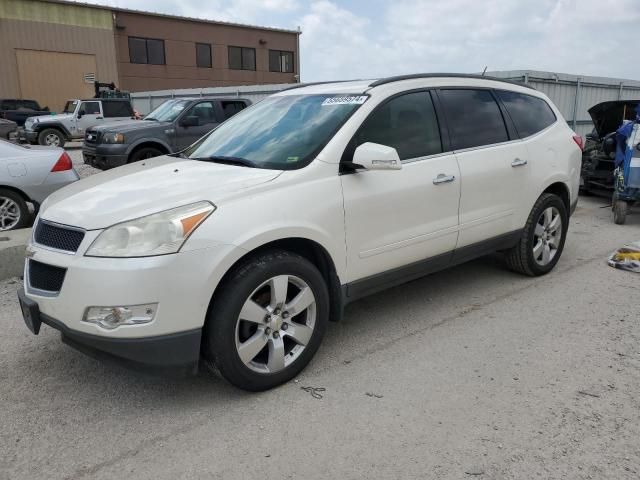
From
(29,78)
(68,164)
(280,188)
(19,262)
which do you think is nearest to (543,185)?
(280,188)

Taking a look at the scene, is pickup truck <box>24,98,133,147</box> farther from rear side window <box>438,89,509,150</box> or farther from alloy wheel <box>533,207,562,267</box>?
alloy wheel <box>533,207,562,267</box>

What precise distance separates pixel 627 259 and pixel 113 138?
9095mm

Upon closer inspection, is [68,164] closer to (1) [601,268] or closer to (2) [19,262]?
(2) [19,262]

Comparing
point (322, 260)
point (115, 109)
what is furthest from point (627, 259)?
point (115, 109)

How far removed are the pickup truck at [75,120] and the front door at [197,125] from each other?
8.68 m

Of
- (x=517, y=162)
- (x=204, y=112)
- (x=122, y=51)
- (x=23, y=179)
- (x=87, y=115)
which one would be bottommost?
(x=23, y=179)

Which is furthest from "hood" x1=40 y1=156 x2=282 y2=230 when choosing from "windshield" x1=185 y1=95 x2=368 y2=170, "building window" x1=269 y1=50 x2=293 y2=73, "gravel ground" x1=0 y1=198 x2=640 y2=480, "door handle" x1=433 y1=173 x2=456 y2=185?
"building window" x1=269 y1=50 x2=293 y2=73

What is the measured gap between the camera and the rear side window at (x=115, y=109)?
1922 centimetres

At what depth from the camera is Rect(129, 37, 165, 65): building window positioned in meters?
37.1

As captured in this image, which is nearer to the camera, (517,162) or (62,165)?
(517,162)

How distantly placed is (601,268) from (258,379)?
13.4 feet

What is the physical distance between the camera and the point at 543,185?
4.87 meters

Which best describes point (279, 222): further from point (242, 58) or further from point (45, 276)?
point (242, 58)

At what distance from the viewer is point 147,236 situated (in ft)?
8.83
